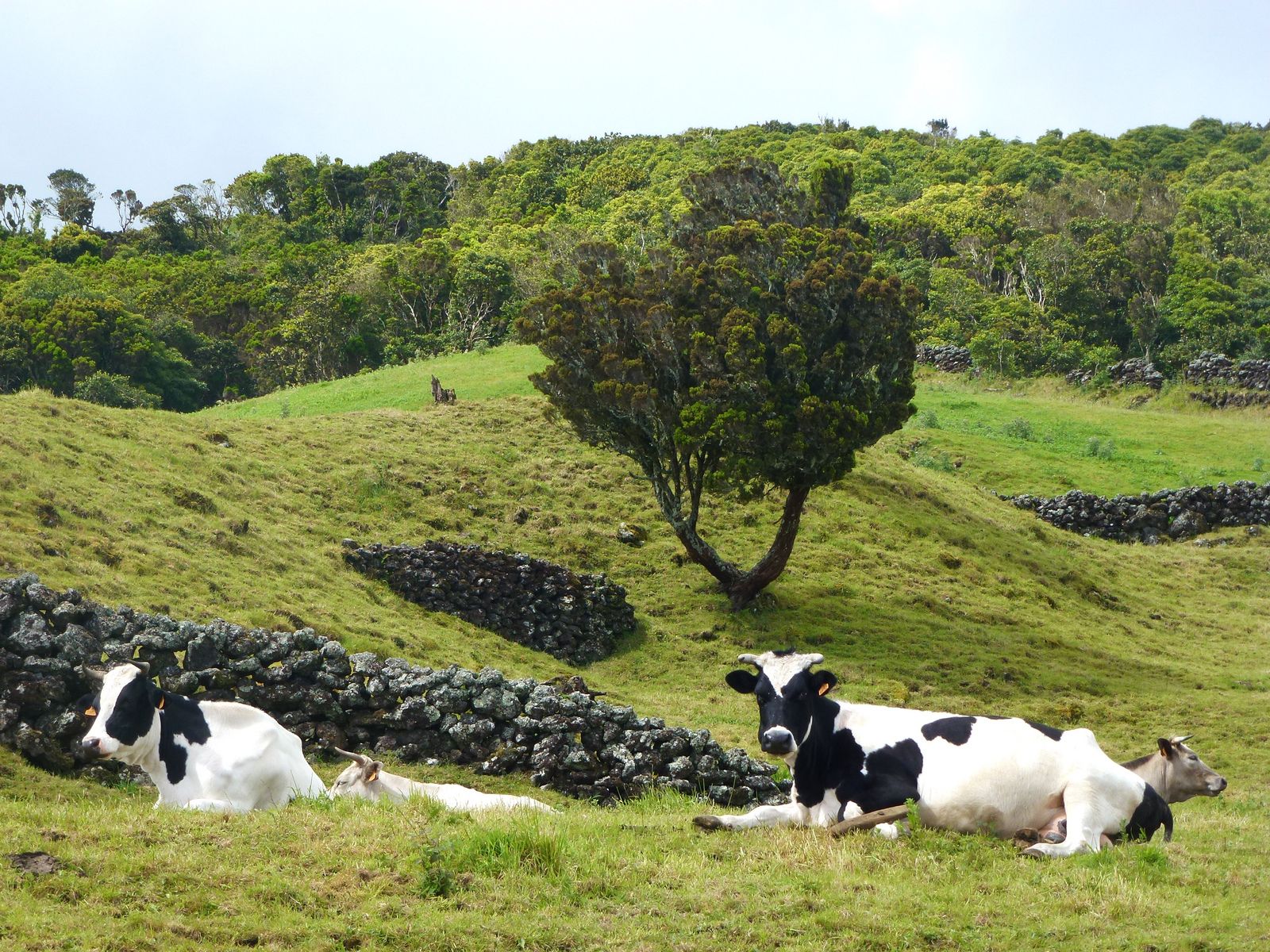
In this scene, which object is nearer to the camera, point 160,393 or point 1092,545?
point 1092,545

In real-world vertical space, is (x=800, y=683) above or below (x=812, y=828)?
above

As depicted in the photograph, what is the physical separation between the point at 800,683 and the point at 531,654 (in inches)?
549

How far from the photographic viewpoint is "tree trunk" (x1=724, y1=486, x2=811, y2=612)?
2606cm

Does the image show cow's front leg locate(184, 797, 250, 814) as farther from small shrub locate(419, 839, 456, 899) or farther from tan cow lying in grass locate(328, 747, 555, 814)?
small shrub locate(419, 839, 456, 899)

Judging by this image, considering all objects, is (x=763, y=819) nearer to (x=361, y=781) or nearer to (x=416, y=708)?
(x=361, y=781)

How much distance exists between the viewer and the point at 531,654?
2231 cm

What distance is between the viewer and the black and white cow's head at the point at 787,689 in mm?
8688

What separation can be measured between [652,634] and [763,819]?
16.1 meters

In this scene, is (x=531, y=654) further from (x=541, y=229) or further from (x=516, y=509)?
(x=541, y=229)

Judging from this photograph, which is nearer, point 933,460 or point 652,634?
point 652,634

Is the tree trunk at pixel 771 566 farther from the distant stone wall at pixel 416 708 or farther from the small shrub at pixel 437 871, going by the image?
the small shrub at pixel 437 871

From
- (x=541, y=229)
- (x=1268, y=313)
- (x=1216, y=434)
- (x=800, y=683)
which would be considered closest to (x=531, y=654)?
(x=800, y=683)

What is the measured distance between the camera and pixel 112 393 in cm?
5078

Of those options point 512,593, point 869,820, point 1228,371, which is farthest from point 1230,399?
point 869,820
